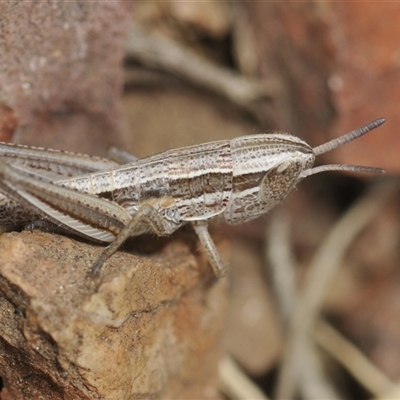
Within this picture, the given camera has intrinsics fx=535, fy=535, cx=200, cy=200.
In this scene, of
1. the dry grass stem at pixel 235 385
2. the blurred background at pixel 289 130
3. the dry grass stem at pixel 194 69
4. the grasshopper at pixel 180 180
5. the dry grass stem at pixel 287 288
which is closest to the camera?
the grasshopper at pixel 180 180

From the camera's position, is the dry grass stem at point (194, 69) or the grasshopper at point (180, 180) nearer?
the grasshopper at point (180, 180)

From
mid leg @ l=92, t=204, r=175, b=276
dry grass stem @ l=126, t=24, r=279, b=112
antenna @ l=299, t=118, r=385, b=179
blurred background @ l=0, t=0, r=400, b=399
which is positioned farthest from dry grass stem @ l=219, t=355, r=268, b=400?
dry grass stem @ l=126, t=24, r=279, b=112

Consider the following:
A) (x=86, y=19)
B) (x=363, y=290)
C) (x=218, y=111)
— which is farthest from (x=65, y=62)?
(x=363, y=290)

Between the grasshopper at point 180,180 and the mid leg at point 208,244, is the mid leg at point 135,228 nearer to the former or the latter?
the grasshopper at point 180,180

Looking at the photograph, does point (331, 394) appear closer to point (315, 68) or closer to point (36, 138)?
point (315, 68)

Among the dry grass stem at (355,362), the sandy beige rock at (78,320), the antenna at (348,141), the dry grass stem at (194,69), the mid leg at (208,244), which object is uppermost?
the dry grass stem at (194,69)

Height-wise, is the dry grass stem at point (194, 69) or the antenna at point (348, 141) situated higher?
the dry grass stem at point (194, 69)

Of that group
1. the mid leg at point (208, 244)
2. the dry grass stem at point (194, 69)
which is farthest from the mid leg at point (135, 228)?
the dry grass stem at point (194, 69)

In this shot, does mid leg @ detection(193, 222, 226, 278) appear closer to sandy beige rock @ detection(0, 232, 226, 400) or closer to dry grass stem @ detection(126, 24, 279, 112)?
sandy beige rock @ detection(0, 232, 226, 400)
